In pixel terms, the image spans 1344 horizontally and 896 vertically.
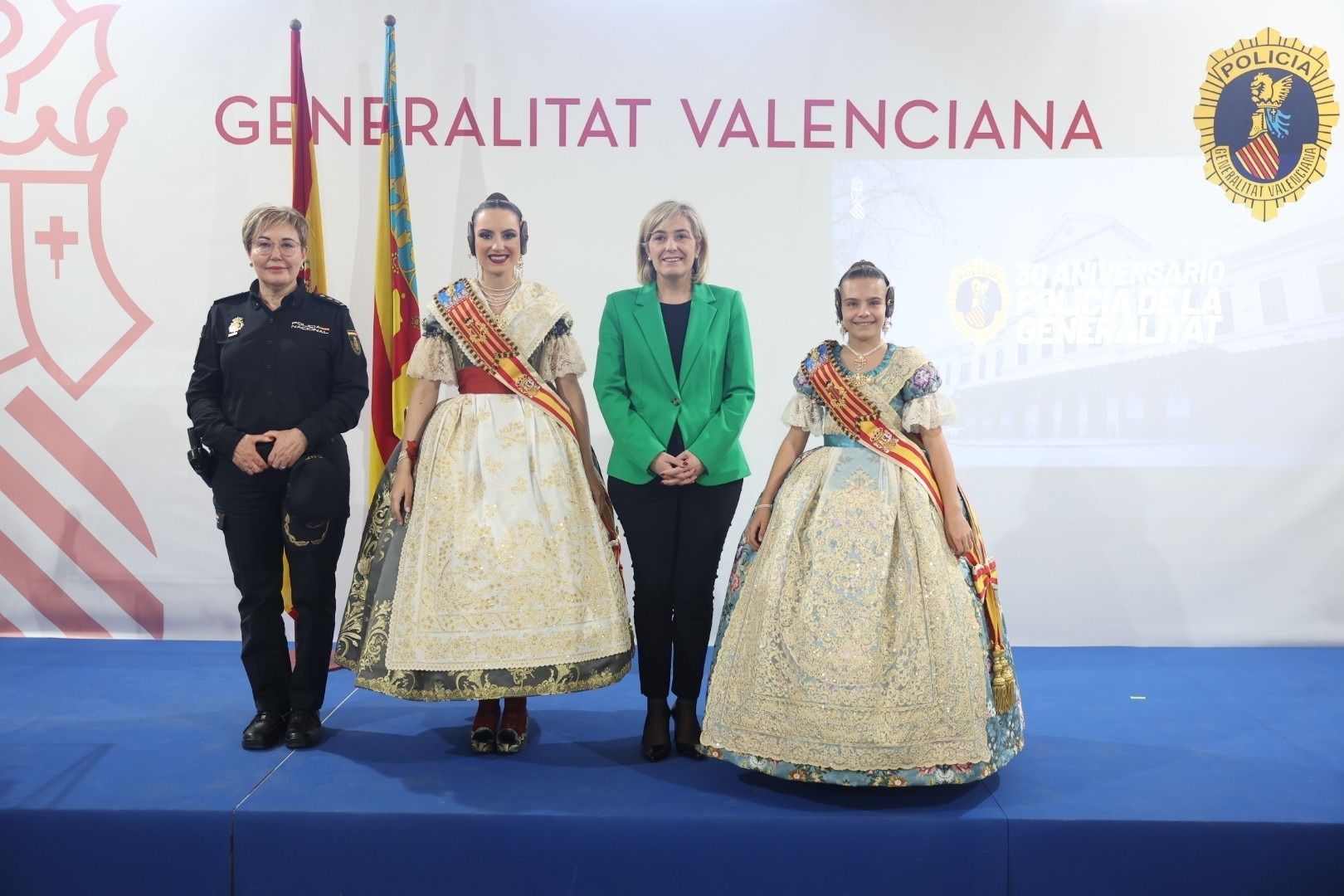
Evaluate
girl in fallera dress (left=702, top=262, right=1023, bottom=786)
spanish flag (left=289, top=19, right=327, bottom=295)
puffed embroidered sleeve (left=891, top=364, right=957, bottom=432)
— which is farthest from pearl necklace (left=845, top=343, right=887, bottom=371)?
spanish flag (left=289, top=19, right=327, bottom=295)

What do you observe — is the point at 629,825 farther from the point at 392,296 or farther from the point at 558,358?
the point at 392,296

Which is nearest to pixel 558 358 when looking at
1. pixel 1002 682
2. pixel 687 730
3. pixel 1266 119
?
pixel 687 730

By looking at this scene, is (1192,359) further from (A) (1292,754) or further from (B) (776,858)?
(B) (776,858)

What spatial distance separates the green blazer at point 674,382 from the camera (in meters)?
2.40

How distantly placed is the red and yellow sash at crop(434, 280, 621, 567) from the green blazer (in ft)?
0.47

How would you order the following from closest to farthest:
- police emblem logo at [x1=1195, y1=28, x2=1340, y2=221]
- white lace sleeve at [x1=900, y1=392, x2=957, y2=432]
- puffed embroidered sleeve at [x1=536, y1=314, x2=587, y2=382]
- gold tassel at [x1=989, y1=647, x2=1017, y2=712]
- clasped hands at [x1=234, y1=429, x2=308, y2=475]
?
gold tassel at [x1=989, y1=647, x2=1017, y2=712] → white lace sleeve at [x1=900, y1=392, x2=957, y2=432] → clasped hands at [x1=234, y1=429, x2=308, y2=475] → puffed embroidered sleeve at [x1=536, y1=314, x2=587, y2=382] → police emblem logo at [x1=1195, y1=28, x2=1340, y2=221]

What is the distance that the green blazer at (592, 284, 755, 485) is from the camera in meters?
2.40

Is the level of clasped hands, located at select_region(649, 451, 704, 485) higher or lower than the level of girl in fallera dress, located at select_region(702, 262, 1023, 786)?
higher

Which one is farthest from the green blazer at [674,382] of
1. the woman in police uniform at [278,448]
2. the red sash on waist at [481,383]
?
the woman in police uniform at [278,448]

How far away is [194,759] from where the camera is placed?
93.4 inches

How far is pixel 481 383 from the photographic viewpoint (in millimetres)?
2465

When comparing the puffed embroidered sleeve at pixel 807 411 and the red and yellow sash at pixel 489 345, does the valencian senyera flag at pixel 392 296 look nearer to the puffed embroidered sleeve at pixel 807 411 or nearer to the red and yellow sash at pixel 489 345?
the red and yellow sash at pixel 489 345

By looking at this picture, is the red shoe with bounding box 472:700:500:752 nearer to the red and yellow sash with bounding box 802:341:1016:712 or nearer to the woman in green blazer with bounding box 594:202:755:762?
the woman in green blazer with bounding box 594:202:755:762

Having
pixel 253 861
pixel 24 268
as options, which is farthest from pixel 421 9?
pixel 253 861
